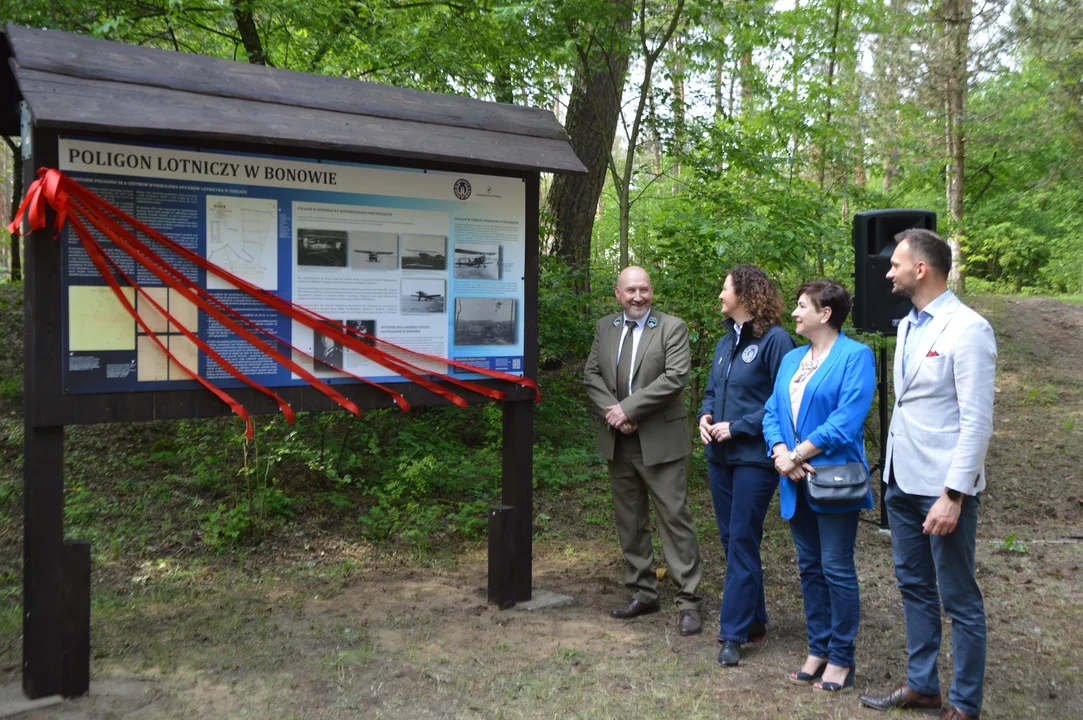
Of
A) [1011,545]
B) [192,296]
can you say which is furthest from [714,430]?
[1011,545]

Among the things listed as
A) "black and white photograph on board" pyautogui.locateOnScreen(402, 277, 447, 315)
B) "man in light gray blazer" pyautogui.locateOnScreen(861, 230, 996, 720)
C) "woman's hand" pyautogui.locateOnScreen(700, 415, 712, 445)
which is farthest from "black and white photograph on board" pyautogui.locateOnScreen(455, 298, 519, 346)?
"man in light gray blazer" pyautogui.locateOnScreen(861, 230, 996, 720)

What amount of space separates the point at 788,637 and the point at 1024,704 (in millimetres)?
1170

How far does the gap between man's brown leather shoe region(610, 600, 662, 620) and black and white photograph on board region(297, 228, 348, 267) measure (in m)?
2.45

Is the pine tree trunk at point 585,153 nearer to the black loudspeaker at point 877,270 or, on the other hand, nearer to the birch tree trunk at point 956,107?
the black loudspeaker at point 877,270

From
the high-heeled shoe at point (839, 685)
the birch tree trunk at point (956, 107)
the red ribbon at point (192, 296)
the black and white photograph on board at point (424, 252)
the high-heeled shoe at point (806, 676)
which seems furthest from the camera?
the birch tree trunk at point (956, 107)

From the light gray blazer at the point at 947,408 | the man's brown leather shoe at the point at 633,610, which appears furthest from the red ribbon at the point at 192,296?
the light gray blazer at the point at 947,408

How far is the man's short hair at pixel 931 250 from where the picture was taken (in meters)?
3.44

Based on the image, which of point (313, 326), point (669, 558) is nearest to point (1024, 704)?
point (669, 558)

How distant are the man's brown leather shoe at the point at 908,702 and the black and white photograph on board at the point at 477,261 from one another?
9.17 ft

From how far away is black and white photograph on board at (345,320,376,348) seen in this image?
4352 mm

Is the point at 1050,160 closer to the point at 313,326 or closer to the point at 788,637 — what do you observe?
the point at 788,637

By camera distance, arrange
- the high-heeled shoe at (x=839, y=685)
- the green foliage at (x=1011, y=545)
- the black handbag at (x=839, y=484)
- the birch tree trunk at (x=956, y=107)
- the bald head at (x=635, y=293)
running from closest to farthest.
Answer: the black handbag at (x=839, y=484)
the high-heeled shoe at (x=839, y=685)
the bald head at (x=635, y=293)
the green foliage at (x=1011, y=545)
the birch tree trunk at (x=956, y=107)

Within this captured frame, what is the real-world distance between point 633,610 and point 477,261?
215 centimetres

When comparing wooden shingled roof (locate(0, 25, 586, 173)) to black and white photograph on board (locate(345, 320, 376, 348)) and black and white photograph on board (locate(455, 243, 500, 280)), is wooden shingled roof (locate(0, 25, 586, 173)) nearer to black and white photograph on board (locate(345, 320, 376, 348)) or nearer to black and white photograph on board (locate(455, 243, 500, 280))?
black and white photograph on board (locate(455, 243, 500, 280))
